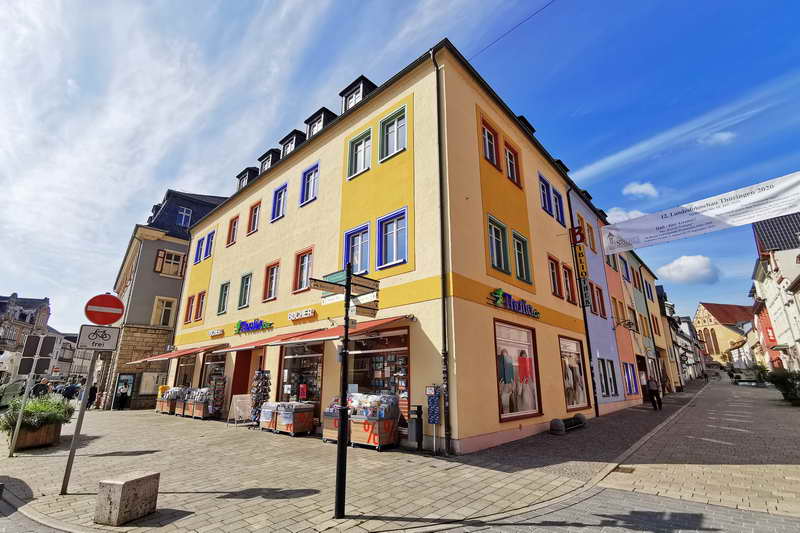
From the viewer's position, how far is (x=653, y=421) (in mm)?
14430

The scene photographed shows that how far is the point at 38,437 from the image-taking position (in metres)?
9.34

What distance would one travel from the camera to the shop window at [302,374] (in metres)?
12.6

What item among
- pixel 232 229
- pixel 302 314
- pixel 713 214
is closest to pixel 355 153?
Answer: pixel 302 314

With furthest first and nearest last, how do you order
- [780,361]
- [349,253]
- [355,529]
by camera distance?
[780,361], [349,253], [355,529]

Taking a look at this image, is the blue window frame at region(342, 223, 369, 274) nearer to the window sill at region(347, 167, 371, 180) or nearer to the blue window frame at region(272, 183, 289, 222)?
the window sill at region(347, 167, 371, 180)

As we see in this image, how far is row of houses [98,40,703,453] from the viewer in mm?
9969

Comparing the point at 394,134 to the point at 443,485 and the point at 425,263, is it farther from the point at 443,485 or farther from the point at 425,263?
the point at 443,485

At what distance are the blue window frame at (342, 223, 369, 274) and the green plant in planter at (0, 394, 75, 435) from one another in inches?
342

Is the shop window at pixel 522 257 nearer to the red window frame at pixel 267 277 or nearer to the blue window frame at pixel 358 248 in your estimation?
→ the blue window frame at pixel 358 248

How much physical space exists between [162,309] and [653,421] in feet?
94.0

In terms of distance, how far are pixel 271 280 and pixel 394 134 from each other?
27.7 feet

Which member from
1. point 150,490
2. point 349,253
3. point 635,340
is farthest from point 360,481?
point 635,340

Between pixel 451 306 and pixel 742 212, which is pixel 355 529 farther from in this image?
pixel 742 212

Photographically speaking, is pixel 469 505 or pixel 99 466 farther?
pixel 99 466
